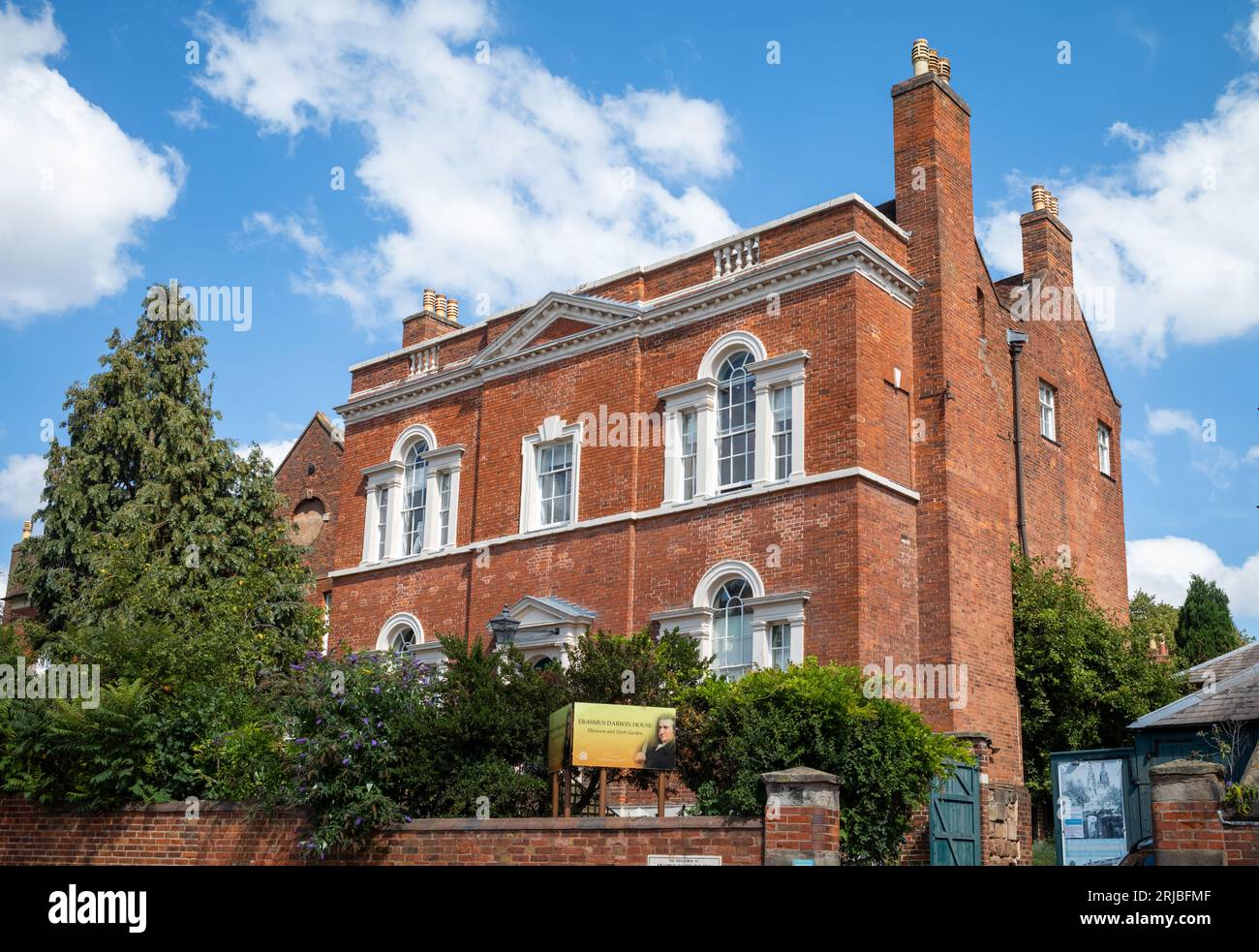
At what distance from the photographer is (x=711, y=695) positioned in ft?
53.0

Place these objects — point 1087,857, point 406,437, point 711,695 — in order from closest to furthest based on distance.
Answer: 1. point 711,695
2. point 1087,857
3. point 406,437

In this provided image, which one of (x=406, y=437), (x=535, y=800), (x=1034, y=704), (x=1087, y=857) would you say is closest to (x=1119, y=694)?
(x=1034, y=704)

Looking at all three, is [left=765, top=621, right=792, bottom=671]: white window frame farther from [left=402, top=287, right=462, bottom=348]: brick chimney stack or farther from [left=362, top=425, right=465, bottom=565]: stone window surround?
[left=402, top=287, right=462, bottom=348]: brick chimney stack

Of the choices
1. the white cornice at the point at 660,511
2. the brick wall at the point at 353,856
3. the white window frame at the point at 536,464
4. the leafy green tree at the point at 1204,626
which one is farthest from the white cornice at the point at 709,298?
the leafy green tree at the point at 1204,626

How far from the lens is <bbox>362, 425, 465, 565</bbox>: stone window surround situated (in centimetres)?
2673

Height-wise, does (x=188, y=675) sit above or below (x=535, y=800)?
above

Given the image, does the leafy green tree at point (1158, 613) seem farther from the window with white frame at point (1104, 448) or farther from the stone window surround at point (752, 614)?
the stone window surround at point (752, 614)

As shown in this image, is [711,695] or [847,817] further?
[711,695]

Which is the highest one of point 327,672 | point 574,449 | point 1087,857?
point 574,449

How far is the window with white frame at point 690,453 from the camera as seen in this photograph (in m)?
22.6

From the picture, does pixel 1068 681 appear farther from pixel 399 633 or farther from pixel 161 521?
pixel 161 521

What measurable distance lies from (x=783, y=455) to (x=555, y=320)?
245 inches
